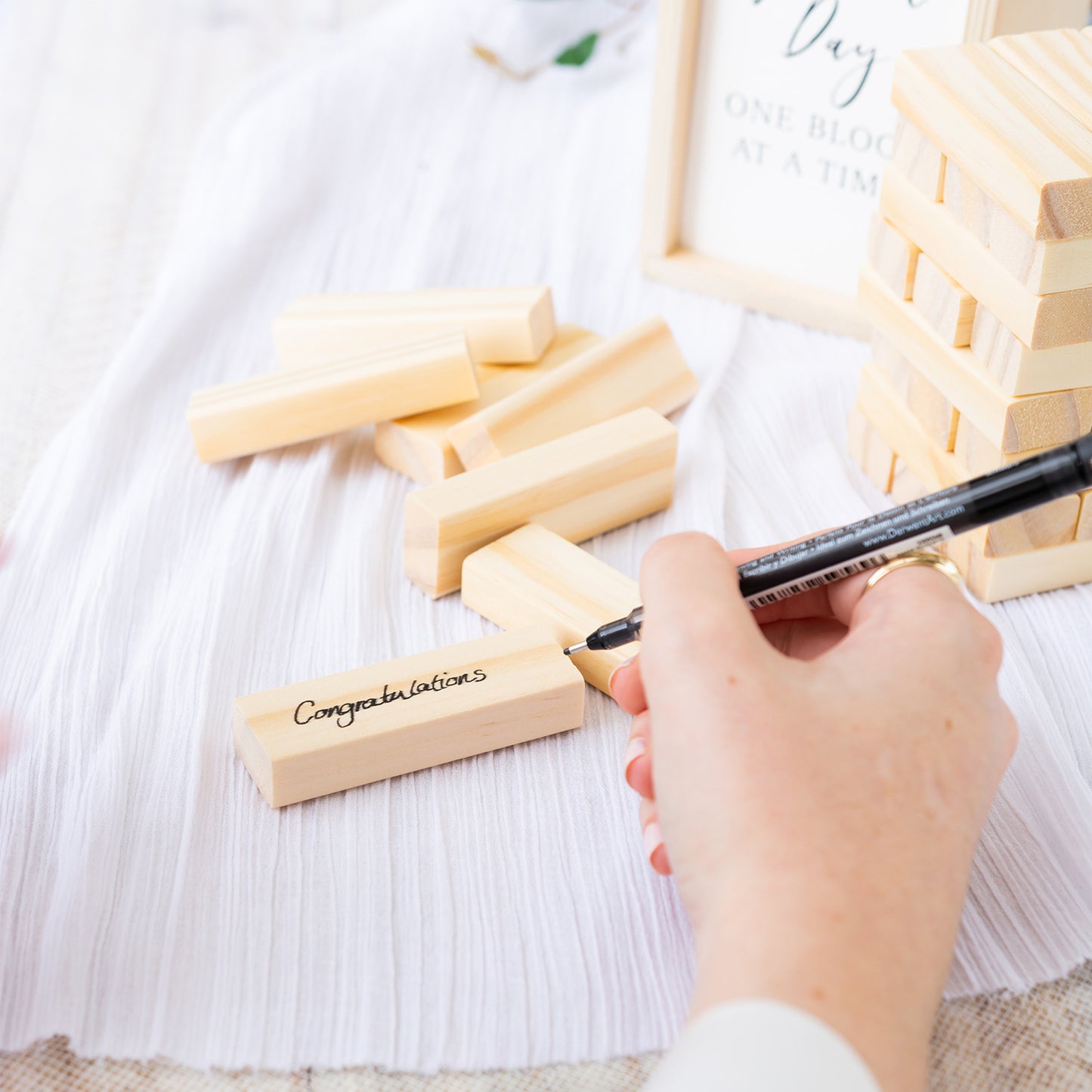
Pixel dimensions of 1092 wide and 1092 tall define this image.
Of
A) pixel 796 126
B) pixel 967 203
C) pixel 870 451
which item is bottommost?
pixel 870 451

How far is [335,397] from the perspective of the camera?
2.89 feet

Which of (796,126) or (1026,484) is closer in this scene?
(1026,484)

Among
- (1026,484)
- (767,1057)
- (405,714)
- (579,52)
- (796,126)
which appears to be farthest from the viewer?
(579,52)

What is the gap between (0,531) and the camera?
84 centimetres

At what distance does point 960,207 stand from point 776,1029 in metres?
0.50

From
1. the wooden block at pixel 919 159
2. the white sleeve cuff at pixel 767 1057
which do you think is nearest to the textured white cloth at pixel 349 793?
the white sleeve cuff at pixel 767 1057

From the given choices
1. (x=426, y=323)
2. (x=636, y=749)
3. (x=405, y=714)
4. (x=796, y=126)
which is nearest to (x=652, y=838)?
(x=636, y=749)

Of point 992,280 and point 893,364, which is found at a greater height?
point 992,280

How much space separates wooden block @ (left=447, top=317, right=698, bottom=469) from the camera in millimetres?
855

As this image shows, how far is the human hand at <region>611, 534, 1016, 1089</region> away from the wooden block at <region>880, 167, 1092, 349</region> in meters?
0.19

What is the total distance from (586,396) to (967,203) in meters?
0.30

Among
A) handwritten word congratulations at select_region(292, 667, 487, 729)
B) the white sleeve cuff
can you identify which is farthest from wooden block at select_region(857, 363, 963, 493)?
the white sleeve cuff

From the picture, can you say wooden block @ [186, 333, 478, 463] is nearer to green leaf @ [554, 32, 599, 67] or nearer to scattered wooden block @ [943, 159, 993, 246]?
scattered wooden block @ [943, 159, 993, 246]

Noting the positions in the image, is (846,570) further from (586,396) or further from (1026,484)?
(586,396)
